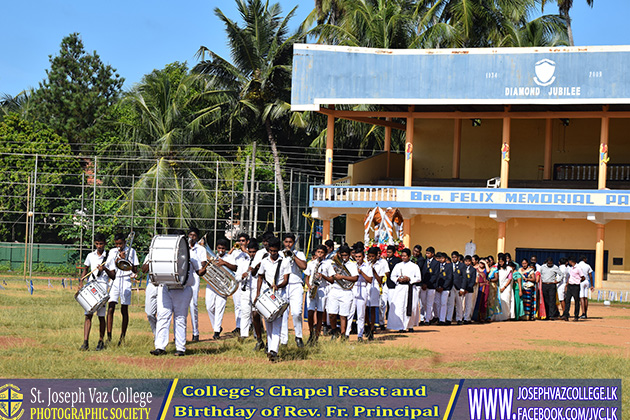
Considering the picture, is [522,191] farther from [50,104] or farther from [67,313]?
[50,104]

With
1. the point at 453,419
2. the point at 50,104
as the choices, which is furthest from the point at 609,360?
the point at 50,104

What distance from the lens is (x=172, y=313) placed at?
43.5 feet

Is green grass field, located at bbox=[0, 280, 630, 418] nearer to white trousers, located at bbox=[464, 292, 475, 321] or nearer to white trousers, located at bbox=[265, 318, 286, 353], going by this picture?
white trousers, located at bbox=[265, 318, 286, 353]

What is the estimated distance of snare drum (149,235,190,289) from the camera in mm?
12828

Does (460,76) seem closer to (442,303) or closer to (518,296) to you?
(518,296)

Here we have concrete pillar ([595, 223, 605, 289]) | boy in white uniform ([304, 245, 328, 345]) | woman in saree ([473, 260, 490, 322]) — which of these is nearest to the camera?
boy in white uniform ([304, 245, 328, 345])

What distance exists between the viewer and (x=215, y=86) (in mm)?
41438

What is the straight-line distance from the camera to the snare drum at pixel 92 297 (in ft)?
44.0

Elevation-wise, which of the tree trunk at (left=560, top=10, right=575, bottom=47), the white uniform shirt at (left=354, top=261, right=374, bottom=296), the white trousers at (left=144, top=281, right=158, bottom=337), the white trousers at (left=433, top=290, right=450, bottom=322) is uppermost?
the tree trunk at (left=560, top=10, right=575, bottom=47)

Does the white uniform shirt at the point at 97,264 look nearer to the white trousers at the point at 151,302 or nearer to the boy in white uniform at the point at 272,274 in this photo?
the white trousers at the point at 151,302

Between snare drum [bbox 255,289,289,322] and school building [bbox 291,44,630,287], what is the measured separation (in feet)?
68.2

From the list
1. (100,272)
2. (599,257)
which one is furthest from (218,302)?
(599,257)

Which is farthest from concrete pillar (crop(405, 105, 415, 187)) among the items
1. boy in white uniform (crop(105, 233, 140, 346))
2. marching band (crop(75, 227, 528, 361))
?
boy in white uniform (crop(105, 233, 140, 346))

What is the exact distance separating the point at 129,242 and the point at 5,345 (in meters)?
2.38
